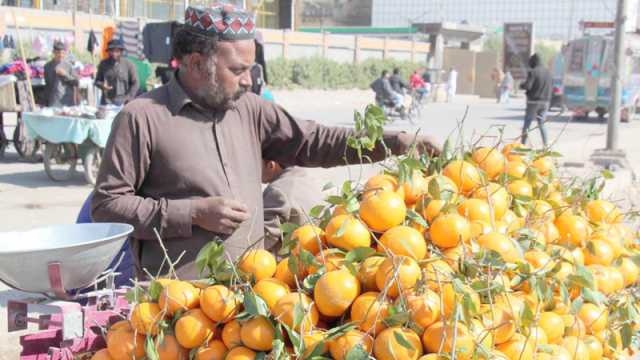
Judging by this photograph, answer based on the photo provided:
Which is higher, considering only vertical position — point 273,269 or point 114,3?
point 114,3

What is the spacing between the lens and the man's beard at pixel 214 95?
2500 millimetres

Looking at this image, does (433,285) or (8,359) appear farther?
(8,359)

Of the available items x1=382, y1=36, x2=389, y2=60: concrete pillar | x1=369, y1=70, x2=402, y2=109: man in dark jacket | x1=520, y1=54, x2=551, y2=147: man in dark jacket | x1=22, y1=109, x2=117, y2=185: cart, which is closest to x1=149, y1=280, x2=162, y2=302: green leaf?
x1=22, y1=109, x2=117, y2=185: cart

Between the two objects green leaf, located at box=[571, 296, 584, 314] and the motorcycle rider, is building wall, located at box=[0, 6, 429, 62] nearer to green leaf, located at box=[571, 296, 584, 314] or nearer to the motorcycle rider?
the motorcycle rider

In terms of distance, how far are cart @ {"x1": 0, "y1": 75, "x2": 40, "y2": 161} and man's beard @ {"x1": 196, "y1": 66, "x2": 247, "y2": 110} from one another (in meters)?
9.04

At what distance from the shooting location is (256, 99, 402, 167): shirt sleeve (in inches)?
113

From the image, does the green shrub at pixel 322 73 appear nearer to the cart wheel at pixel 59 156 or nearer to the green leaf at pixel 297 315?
the cart wheel at pixel 59 156

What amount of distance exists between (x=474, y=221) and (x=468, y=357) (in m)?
0.54

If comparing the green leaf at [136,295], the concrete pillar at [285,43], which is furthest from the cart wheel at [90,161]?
the concrete pillar at [285,43]

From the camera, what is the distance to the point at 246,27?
251 centimetres

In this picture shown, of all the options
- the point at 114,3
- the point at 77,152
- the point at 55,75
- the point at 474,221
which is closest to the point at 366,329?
the point at 474,221

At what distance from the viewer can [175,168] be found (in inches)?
98.0

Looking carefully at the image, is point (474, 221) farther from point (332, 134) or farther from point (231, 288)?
point (332, 134)

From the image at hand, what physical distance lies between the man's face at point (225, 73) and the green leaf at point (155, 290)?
82 cm
